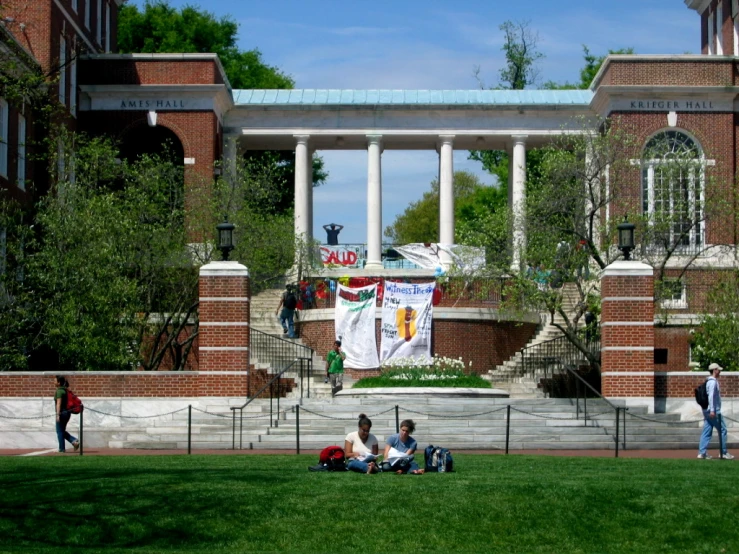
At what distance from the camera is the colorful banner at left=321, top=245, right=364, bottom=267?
48.3 m

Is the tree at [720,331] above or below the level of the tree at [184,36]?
below

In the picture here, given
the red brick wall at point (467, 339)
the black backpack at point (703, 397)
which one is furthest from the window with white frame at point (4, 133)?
the black backpack at point (703, 397)

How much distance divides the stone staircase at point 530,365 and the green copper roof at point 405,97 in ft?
34.9

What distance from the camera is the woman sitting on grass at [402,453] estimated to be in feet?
66.4

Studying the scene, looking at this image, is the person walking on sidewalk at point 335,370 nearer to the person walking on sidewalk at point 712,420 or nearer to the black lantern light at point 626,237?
the black lantern light at point 626,237

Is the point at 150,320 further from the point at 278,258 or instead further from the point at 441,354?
the point at 441,354

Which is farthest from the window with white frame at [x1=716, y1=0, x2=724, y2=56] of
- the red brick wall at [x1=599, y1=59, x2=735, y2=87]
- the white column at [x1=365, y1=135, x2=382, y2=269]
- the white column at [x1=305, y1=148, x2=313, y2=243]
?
the white column at [x1=305, y1=148, x2=313, y2=243]

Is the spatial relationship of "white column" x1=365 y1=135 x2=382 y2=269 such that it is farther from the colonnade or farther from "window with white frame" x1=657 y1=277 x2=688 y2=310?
"window with white frame" x1=657 y1=277 x2=688 y2=310

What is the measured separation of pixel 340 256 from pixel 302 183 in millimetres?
3375

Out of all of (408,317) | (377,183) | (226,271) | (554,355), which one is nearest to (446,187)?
(377,183)

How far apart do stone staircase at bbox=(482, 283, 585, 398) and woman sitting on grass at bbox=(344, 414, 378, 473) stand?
1586 cm

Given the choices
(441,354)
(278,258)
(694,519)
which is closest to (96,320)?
(278,258)

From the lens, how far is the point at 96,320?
3406 centimetres

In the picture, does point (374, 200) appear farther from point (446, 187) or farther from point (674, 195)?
point (674, 195)
